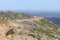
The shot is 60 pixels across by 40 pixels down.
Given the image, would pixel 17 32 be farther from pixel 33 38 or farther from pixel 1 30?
pixel 1 30

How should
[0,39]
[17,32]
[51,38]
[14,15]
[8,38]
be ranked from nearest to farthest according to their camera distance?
[0,39]
[8,38]
[17,32]
[51,38]
[14,15]

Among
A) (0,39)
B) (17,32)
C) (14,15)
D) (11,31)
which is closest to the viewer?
(0,39)

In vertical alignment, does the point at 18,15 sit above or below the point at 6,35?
below

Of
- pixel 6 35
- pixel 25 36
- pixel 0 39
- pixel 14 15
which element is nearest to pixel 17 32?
pixel 25 36

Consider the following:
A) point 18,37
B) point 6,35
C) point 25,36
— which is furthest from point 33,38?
point 6,35

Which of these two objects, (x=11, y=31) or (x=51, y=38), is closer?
(x=11, y=31)

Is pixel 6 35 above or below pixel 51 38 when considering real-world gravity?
above

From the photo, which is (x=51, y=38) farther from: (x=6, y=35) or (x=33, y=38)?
(x=6, y=35)

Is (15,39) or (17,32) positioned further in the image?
(17,32)

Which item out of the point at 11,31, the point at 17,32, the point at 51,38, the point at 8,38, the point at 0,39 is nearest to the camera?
the point at 0,39
